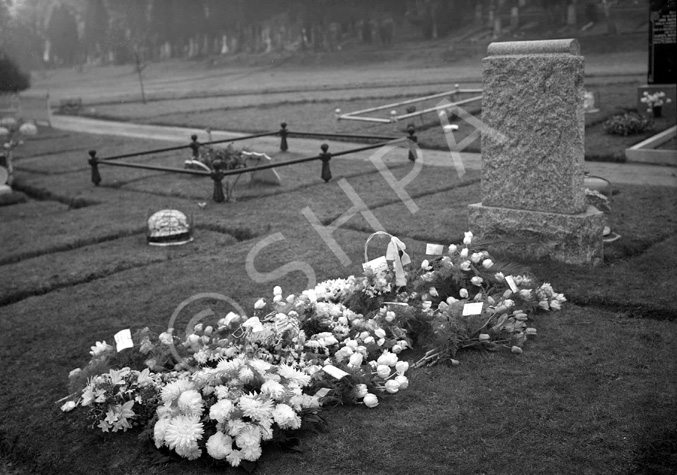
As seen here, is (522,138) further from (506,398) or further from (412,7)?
(412,7)

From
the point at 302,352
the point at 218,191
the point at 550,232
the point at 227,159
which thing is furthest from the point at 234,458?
the point at 227,159

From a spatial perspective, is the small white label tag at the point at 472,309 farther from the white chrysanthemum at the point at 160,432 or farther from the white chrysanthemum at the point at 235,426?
the white chrysanthemum at the point at 160,432

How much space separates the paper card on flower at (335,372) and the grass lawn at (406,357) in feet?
0.61

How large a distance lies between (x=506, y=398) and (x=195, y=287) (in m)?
3.20

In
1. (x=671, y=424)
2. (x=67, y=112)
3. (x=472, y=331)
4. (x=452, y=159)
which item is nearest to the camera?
(x=671, y=424)

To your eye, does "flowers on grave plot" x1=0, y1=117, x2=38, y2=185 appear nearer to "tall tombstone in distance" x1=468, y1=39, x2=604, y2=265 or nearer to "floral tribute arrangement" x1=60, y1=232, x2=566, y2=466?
"tall tombstone in distance" x1=468, y1=39, x2=604, y2=265

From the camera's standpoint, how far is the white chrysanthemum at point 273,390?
3.68 metres

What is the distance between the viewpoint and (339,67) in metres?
41.6

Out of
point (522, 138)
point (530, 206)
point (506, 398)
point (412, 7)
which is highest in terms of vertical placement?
point (412, 7)

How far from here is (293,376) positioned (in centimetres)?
397

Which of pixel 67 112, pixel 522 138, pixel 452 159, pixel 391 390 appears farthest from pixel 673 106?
pixel 67 112

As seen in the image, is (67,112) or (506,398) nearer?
(506,398)

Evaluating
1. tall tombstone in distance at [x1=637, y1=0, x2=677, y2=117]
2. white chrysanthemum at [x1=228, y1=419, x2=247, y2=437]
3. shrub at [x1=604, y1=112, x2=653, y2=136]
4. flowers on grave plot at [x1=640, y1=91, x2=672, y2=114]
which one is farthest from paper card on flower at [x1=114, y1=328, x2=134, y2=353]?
tall tombstone in distance at [x1=637, y1=0, x2=677, y2=117]

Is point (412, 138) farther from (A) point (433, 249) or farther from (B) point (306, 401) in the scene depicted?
(B) point (306, 401)
